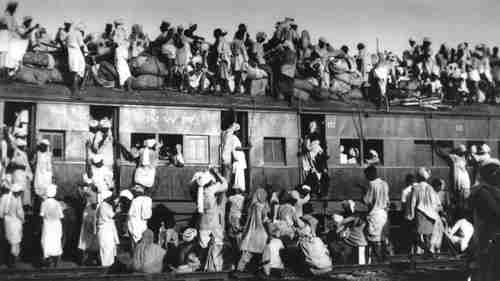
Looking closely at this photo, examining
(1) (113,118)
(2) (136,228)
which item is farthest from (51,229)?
(1) (113,118)

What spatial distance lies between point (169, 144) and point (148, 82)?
5.16 feet

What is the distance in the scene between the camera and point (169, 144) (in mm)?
16016

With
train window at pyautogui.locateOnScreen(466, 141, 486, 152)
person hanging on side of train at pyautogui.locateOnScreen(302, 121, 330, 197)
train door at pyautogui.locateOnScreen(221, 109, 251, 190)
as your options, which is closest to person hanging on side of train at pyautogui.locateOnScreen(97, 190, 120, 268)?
train door at pyautogui.locateOnScreen(221, 109, 251, 190)

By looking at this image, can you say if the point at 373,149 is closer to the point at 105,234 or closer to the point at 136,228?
the point at 136,228

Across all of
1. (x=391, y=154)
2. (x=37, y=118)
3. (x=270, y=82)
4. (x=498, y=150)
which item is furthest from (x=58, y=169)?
(x=498, y=150)

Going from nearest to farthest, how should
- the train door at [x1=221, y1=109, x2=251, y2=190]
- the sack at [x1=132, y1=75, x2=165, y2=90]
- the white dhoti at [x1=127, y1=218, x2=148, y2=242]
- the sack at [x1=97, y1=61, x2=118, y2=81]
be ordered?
1. the white dhoti at [x1=127, y1=218, x2=148, y2=242]
2. the sack at [x1=97, y1=61, x2=118, y2=81]
3. the sack at [x1=132, y1=75, x2=165, y2=90]
4. the train door at [x1=221, y1=109, x2=251, y2=190]

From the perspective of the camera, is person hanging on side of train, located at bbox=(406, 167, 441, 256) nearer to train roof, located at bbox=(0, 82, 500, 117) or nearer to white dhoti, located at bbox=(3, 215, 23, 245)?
train roof, located at bbox=(0, 82, 500, 117)

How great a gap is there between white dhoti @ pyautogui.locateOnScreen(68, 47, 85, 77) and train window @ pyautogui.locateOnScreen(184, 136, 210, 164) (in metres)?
2.97

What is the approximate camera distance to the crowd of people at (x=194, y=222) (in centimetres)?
1202

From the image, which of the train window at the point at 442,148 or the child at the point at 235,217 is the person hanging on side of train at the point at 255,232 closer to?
the child at the point at 235,217

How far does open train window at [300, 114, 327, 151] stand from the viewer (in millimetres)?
Result: 17203

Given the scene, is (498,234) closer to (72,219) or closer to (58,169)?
(72,219)

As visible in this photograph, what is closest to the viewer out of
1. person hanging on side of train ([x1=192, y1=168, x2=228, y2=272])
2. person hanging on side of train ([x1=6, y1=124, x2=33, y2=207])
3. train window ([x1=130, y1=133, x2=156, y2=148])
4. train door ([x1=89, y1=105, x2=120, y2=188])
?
person hanging on side of train ([x1=192, y1=168, x2=228, y2=272])

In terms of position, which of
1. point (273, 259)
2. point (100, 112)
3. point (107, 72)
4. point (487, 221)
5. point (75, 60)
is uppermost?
point (75, 60)
